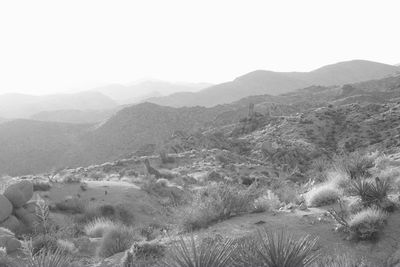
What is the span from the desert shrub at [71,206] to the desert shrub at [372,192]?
1172cm

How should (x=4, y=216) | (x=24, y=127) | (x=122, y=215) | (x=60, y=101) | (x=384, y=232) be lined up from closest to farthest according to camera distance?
1. (x=384, y=232)
2. (x=4, y=216)
3. (x=122, y=215)
4. (x=24, y=127)
5. (x=60, y=101)

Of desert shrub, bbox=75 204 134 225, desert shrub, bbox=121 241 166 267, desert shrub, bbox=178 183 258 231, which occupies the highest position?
desert shrub, bbox=178 183 258 231

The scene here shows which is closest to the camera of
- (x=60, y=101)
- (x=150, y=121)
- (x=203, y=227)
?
(x=203, y=227)

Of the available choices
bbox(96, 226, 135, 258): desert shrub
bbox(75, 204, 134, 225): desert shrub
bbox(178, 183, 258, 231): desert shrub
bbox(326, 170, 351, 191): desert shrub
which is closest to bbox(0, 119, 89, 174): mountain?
bbox(75, 204, 134, 225): desert shrub

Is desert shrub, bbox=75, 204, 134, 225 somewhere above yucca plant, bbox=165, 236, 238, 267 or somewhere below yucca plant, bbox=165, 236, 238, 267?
below

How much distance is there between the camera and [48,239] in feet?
34.1

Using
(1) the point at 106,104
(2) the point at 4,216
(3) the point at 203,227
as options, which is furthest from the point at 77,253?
(1) the point at 106,104

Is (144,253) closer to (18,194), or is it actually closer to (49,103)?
(18,194)

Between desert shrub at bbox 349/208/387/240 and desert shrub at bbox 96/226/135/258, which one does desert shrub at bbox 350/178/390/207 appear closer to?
desert shrub at bbox 349/208/387/240

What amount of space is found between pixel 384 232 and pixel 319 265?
114 inches

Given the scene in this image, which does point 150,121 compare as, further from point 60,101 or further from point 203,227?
point 60,101

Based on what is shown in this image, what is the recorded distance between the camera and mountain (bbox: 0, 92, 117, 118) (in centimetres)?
13450

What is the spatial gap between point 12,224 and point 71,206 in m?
4.17

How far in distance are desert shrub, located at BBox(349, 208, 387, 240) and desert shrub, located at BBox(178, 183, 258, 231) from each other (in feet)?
9.74
